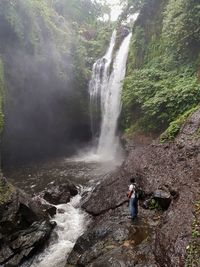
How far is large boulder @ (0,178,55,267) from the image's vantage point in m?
9.41

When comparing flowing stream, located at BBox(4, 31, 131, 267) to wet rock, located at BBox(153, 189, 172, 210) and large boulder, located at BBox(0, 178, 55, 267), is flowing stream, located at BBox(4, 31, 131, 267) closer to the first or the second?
large boulder, located at BBox(0, 178, 55, 267)

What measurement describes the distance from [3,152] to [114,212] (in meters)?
11.5

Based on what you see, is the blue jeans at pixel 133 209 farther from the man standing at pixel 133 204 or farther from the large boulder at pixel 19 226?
the large boulder at pixel 19 226

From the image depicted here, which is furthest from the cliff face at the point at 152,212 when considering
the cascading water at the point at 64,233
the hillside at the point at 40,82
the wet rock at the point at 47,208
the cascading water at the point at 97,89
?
the cascading water at the point at 97,89

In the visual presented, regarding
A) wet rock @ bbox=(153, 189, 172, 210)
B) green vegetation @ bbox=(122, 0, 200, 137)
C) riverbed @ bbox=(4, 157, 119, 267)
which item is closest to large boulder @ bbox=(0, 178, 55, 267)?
riverbed @ bbox=(4, 157, 119, 267)

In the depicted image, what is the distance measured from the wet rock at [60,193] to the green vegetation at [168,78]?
5.19 m

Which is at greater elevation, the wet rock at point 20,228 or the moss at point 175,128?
the moss at point 175,128

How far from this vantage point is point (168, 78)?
55.4 feet

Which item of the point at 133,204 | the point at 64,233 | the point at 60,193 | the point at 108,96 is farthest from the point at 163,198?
the point at 108,96

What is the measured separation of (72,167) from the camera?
19.3 meters

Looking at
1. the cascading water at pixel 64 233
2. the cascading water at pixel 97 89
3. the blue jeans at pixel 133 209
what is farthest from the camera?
the cascading water at pixel 97 89

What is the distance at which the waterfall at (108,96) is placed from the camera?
22.9 meters

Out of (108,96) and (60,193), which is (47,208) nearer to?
(60,193)

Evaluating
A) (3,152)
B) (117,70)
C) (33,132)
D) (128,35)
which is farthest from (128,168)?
(128,35)
